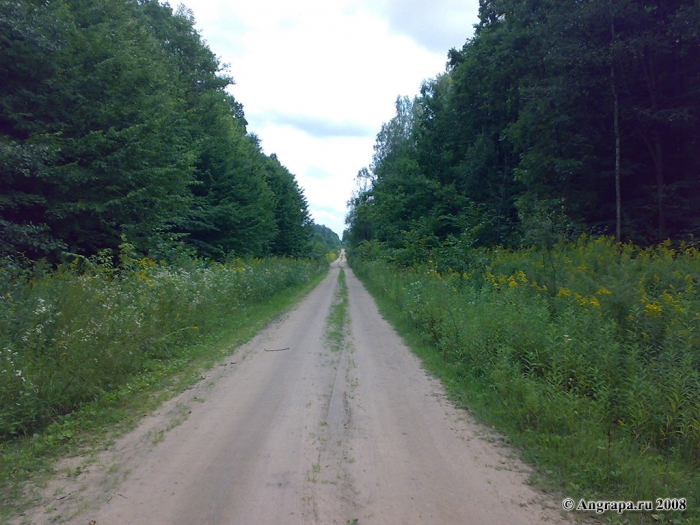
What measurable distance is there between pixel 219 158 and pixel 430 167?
1347 centimetres

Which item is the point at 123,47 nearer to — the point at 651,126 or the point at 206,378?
the point at 206,378

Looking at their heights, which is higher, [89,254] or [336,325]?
[89,254]

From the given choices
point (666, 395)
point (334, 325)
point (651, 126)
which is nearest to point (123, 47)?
point (334, 325)

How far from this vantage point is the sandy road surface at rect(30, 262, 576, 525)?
3.84m

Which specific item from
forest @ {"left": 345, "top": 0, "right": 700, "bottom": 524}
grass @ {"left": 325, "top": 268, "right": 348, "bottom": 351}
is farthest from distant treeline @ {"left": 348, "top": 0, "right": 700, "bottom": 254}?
grass @ {"left": 325, "top": 268, "right": 348, "bottom": 351}

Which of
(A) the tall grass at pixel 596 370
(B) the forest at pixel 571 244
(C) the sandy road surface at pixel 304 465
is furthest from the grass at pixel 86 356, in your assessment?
(A) the tall grass at pixel 596 370

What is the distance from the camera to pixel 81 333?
718cm

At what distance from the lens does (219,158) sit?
86.7ft

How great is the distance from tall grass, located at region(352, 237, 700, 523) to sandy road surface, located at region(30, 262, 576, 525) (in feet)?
2.17

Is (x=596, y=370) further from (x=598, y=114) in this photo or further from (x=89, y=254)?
(x=89, y=254)

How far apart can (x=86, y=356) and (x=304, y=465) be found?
419 cm

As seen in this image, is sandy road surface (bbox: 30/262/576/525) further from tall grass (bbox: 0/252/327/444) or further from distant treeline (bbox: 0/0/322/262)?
distant treeline (bbox: 0/0/322/262)

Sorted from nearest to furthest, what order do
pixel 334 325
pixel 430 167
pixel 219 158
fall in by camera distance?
pixel 334 325 → pixel 219 158 → pixel 430 167

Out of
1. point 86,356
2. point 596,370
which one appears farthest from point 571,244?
point 86,356
